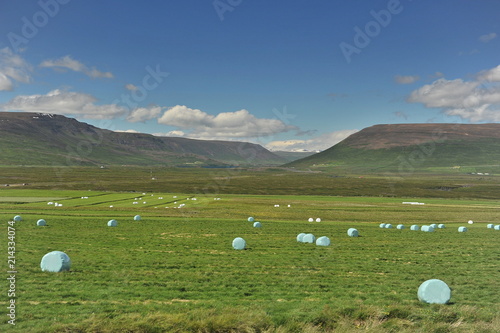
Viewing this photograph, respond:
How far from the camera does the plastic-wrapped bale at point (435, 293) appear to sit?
Result: 18.2 m

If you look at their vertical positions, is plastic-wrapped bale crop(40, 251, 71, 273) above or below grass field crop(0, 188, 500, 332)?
above

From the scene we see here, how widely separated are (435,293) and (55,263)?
2285 cm

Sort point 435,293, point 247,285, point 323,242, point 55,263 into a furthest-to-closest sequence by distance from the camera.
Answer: point 323,242
point 55,263
point 247,285
point 435,293

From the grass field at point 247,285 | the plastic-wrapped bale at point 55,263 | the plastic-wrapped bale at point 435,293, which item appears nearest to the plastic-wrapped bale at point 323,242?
the grass field at point 247,285

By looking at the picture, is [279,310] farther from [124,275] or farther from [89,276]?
[89,276]

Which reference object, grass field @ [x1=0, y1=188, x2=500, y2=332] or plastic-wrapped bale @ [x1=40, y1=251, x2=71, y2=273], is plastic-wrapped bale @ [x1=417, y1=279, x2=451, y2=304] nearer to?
grass field @ [x1=0, y1=188, x2=500, y2=332]

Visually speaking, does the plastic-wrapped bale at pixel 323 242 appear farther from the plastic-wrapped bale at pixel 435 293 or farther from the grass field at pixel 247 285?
the plastic-wrapped bale at pixel 435 293

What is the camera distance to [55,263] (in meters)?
22.3

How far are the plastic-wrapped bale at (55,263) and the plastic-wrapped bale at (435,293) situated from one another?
21592mm

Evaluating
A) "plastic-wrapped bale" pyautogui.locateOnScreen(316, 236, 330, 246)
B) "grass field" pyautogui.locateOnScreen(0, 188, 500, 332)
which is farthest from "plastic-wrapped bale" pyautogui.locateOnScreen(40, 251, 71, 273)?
"plastic-wrapped bale" pyautogui.locateOnScreen(316, 236, 330, 246)

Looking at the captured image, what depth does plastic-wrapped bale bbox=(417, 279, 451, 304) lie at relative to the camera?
18.2 m

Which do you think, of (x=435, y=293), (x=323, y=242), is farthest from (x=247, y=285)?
(x=323, y=242)

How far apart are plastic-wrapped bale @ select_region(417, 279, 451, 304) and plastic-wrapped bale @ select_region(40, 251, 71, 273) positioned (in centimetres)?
2159

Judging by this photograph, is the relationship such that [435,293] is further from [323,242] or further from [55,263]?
[55,263]
